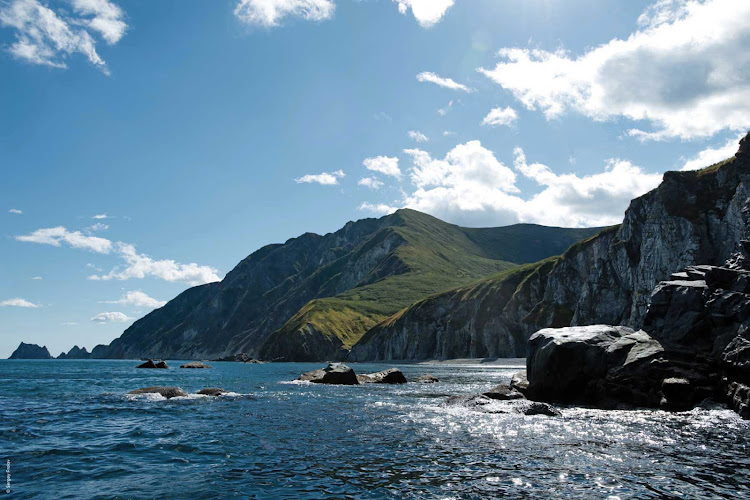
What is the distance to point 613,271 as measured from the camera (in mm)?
137125

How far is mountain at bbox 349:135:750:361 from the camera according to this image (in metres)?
103

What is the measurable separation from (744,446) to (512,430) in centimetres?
1120

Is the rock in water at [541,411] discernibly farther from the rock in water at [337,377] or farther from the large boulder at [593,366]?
the rock in water at [337,377]

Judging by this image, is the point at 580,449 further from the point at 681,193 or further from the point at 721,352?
the point at 681,193

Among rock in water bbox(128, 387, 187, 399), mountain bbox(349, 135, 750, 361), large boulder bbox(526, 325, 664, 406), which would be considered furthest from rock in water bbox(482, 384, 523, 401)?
mountain bbox(349, 135, 750, 361)

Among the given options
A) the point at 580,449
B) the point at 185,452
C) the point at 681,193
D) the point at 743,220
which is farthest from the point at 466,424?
the point at 681,193

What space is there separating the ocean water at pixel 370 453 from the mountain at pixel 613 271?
76.7 meters

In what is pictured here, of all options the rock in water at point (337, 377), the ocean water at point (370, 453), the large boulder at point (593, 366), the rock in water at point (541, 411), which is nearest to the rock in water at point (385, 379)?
the rock in water at point (337, 377)

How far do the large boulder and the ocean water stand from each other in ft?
15.1

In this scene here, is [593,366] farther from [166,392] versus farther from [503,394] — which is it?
[166,392]

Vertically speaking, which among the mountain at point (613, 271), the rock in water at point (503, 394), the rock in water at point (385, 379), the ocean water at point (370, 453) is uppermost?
the mountain at point (613, 271)

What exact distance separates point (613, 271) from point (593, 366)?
107 metres

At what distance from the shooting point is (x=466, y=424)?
30.9 metres

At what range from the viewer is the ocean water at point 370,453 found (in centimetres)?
1661
